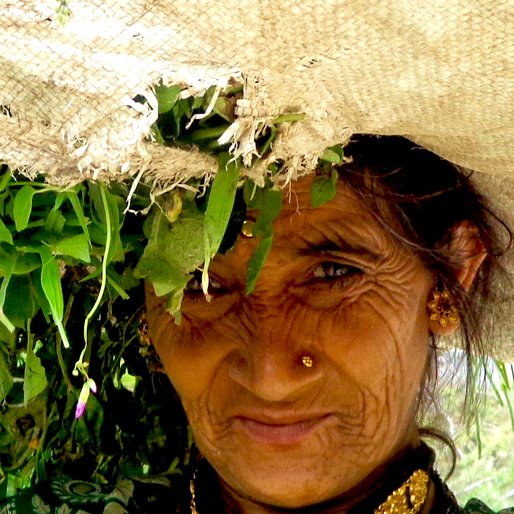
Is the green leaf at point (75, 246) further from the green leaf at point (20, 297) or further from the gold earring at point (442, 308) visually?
the gold earring at point (442, 308)

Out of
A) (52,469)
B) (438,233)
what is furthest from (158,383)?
(438,233)

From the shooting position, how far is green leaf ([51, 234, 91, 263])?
0.87m

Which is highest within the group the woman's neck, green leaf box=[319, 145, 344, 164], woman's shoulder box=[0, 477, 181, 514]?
green leaf box=[319, 145, 344, 164]

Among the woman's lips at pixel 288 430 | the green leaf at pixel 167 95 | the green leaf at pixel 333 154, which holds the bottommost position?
the woman's lips at pixel 288 430

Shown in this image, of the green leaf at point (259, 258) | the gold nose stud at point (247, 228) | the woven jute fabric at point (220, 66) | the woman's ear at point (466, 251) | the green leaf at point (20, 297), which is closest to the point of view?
the woven jute fabric at point (220, 66)

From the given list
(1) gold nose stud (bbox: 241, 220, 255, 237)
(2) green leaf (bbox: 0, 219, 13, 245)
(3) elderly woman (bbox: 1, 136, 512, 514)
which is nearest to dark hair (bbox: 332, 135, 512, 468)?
(3) elderly woman (bbox: 1, 136, 512, 514)

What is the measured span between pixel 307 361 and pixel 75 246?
1.62 ft

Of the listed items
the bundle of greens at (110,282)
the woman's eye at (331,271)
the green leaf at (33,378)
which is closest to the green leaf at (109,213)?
the bundle of greens at (110,282)

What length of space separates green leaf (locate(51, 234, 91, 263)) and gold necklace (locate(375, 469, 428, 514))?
69 cm

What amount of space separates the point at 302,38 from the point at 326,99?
92mm

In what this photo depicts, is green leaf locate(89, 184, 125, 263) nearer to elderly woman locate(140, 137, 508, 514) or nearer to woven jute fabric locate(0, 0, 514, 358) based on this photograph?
woven jute fabric locate(0, 0, 514, 358)

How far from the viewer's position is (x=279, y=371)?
1.27 m

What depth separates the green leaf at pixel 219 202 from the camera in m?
0.87

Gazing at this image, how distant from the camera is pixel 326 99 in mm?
857
